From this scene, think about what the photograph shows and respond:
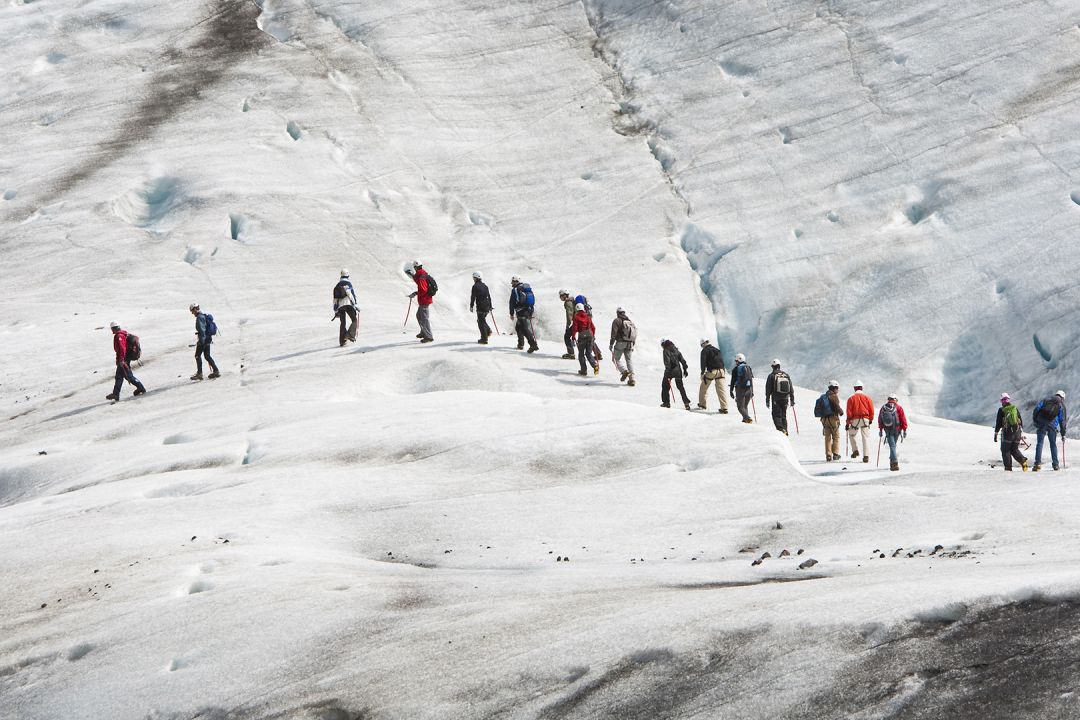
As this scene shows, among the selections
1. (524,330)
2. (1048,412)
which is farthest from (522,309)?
(1048,412)

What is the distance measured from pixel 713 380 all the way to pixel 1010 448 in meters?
6.27

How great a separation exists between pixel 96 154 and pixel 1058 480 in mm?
Result: 33752

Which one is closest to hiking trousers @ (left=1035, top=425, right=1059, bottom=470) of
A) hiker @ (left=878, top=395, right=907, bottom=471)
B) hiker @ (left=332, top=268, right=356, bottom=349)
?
hiker @ (left=878, top=395, right=907, bottom=471)

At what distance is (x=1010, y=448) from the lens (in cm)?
2119

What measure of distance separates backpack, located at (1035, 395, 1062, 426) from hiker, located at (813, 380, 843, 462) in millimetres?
3438

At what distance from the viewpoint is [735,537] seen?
16078mm

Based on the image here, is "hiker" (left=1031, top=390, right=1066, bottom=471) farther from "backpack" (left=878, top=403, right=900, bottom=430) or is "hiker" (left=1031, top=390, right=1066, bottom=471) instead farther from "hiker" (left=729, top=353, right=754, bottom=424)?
"hiker" (left=729, top=353, right=754, bottom=424)

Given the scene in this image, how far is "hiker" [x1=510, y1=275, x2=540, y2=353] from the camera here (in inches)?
1114

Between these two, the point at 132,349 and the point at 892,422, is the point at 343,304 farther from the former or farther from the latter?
the point at 892,422

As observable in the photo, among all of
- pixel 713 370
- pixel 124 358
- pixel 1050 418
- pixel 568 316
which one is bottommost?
pixel 1050 418

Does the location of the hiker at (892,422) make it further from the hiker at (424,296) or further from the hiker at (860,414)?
the hiker at (424,296)

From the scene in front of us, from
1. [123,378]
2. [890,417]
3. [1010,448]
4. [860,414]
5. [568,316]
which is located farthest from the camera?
[568,316]

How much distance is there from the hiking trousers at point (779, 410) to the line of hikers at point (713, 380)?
19 millimetres

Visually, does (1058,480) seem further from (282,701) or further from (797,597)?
(282,701)
